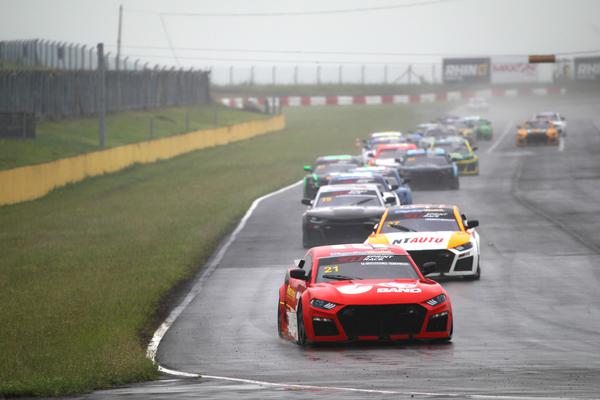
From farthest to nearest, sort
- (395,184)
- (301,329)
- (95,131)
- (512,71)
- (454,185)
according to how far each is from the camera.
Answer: (512,71)
(95,131)
(454,185)
(395,184)
(301,329)

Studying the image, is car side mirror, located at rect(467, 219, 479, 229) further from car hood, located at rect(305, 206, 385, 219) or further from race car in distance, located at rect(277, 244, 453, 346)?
race car in distance, located at rect(277, 244, 453, 346)

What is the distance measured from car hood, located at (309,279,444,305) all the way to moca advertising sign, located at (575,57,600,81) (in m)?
115

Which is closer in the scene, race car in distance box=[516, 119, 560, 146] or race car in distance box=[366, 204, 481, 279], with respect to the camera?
race car in distance box=[366, 204, 481, 279]

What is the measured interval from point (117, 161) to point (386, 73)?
84.6m

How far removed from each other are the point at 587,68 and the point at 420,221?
111m

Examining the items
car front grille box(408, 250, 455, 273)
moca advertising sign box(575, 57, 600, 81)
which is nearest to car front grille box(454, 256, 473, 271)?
car front grille box(408, 250, 455, 273)

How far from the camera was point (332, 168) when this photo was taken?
38906mm

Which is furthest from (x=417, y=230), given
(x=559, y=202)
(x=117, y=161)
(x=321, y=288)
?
(x=117, y=161)

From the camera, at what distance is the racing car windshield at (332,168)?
127 ft

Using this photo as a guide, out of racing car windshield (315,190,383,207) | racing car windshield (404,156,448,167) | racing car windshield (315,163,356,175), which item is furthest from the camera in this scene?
racing car windshield (404,156,448,167)

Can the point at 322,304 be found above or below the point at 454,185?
above

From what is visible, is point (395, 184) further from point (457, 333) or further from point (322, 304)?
point (322, 304)

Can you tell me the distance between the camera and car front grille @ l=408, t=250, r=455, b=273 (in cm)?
2075

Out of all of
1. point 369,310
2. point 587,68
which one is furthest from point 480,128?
point 369,310
